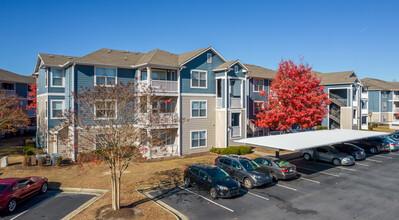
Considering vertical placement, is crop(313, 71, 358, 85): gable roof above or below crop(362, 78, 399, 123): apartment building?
above

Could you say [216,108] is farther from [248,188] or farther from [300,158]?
[248,188]

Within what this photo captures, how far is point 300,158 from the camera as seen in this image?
2572cm

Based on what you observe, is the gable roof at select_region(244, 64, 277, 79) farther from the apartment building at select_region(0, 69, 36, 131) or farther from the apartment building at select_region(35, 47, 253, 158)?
the apartment building at select_region(0, 69, 36, 131)

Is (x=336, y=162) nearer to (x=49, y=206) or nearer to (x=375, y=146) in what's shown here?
(x=375, y=146)

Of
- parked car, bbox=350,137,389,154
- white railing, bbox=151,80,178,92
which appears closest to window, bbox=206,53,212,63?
white railing, bbox=151,80,178,92

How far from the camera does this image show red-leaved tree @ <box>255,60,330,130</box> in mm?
26469

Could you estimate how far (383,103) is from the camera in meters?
58.9

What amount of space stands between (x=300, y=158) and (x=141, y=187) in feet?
55.9

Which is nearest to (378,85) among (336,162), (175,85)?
(336,162)

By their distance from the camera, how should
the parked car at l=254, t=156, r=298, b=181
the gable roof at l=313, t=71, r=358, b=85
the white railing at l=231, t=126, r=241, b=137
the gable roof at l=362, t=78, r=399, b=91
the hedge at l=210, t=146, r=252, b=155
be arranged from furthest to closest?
the gable roof at l=362, t=78, r=399, b=91, the gable roof at l=313, t=71, r=358, b=85, the white railing at l=231, t=126, r=241, b=137, the hedge at l=210, t=146, r=252, b=155, the parked car at l=254, t=156, r=298, b=181

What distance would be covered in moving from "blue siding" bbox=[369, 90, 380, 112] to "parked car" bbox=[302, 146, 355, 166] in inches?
1803

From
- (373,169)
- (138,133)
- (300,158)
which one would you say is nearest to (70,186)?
(138,133)

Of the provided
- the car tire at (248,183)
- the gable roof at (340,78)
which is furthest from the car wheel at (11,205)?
the gable roof at (340,78)

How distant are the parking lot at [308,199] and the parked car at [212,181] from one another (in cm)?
44
